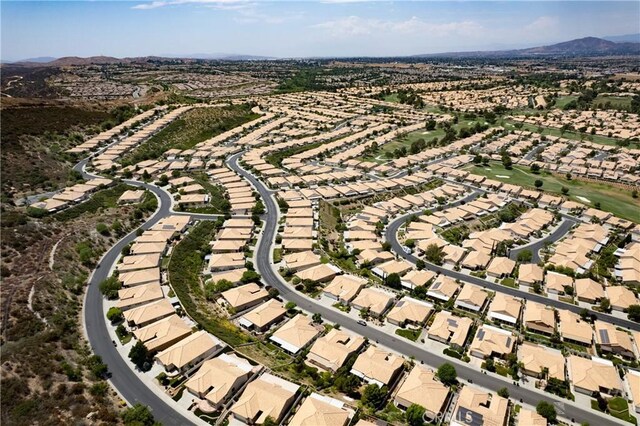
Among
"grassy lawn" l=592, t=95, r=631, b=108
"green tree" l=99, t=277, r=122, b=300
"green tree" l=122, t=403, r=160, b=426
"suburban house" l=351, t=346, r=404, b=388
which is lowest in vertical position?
"suburban house" l=351, t=346, r=404, b=388

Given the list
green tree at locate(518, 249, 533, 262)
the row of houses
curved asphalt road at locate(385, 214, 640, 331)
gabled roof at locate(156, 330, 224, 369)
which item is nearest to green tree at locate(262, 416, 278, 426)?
gabled roof at locate(156, 330, 224, 369)

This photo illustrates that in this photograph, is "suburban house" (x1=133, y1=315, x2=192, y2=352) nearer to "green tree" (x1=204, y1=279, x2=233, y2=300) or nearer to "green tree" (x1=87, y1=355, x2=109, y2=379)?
"green tree" (x1=87, y1=355, x2=109, y2=379)

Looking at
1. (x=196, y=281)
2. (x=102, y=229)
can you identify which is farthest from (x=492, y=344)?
(x=102, y=229)

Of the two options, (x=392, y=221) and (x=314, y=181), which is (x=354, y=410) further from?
(x=314, y=181)

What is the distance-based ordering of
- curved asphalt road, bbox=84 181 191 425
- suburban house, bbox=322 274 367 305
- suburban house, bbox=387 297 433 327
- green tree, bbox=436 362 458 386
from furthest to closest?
suburban house, bbox=322 274 367 305 < suburban house, bbox=387 297 433 327 < green tree, bbox=436 362 458 386 < curved asphalt road, bbox=84 181 191 425

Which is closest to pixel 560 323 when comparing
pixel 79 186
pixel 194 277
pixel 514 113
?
pixel 194 277

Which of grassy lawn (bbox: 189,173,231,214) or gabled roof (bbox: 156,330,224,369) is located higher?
grassy lawn (bbox: 189,173,231,214)

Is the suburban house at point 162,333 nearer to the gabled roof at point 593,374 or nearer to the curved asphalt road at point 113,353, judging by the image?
the curved asphalt road at point 113,353
